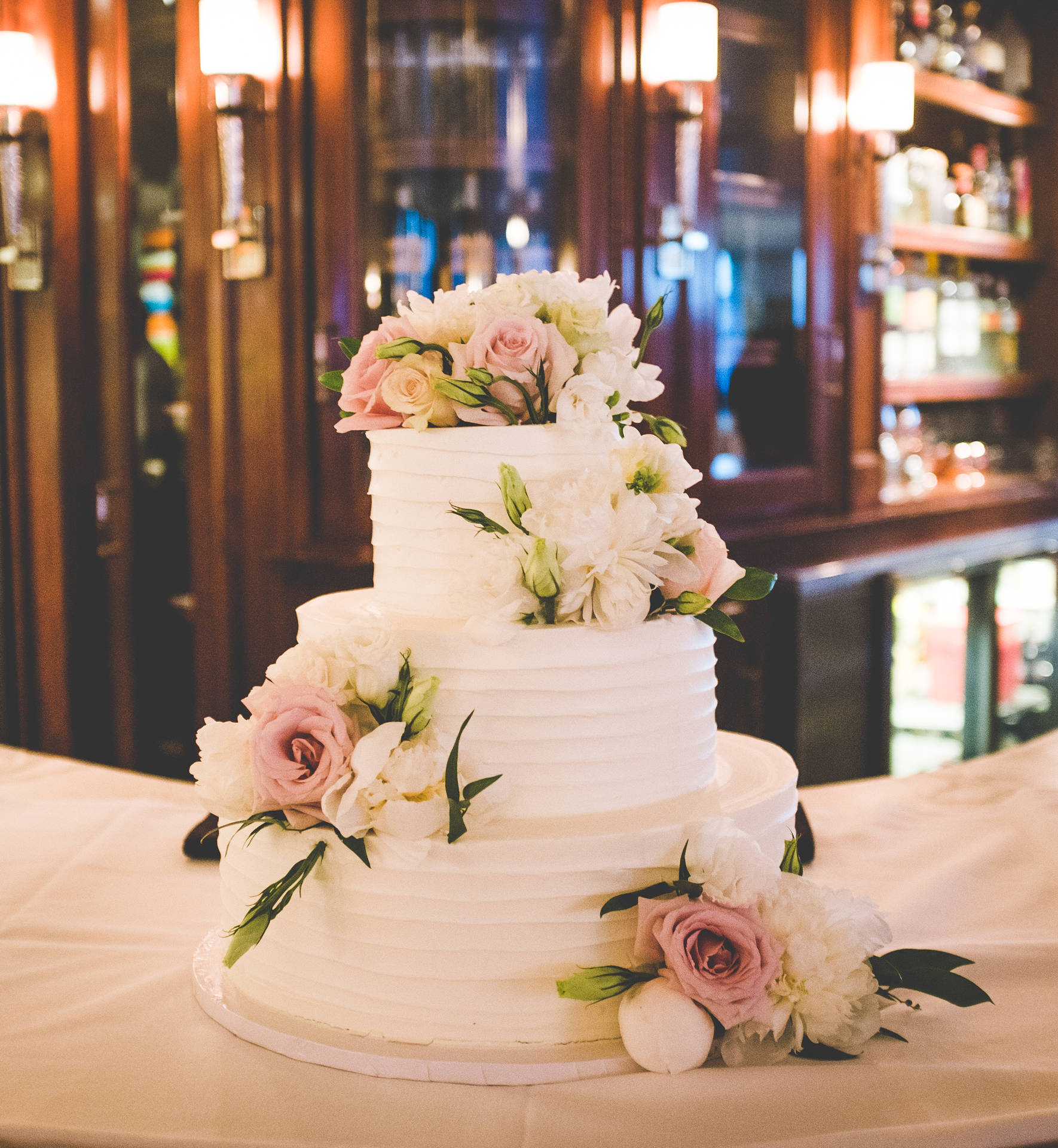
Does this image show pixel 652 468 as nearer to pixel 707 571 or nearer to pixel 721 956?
pixel 707 571

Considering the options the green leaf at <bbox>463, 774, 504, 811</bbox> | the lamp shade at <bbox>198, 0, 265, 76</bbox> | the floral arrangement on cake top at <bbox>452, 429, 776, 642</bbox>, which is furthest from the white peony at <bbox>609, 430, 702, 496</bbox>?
the lamp shade at <bbox>198, 0, 265, 76</bbox>

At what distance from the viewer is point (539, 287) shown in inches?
54.2

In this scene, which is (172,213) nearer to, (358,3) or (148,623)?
(358,3)

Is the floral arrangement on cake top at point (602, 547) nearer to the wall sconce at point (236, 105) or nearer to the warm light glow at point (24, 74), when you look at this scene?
the wall sconce at point (236, 105)

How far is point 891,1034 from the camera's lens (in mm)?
1234

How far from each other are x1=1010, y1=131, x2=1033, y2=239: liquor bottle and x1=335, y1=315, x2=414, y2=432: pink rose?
4.25m

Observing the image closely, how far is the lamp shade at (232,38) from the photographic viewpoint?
271 centimetres

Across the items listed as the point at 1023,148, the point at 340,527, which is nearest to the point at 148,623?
the point at 340,527

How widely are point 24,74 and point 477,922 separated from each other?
299cm

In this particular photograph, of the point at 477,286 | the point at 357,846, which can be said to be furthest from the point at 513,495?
the point at 477,286

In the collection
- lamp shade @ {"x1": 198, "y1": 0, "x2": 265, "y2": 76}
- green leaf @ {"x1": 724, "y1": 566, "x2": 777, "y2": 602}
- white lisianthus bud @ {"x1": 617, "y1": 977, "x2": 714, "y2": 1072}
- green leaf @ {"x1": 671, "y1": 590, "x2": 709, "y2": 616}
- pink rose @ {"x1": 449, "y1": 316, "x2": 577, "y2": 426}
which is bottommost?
white lisianthus bud @ {"x1": 617, "y1": 977, "x2": 714, "y2": 1072}

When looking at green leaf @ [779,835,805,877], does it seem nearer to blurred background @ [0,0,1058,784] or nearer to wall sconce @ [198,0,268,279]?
blurred background @ [0,0,1058,784]

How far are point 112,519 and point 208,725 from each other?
8.13 ft

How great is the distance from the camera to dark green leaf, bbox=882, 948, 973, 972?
4.11 ft
